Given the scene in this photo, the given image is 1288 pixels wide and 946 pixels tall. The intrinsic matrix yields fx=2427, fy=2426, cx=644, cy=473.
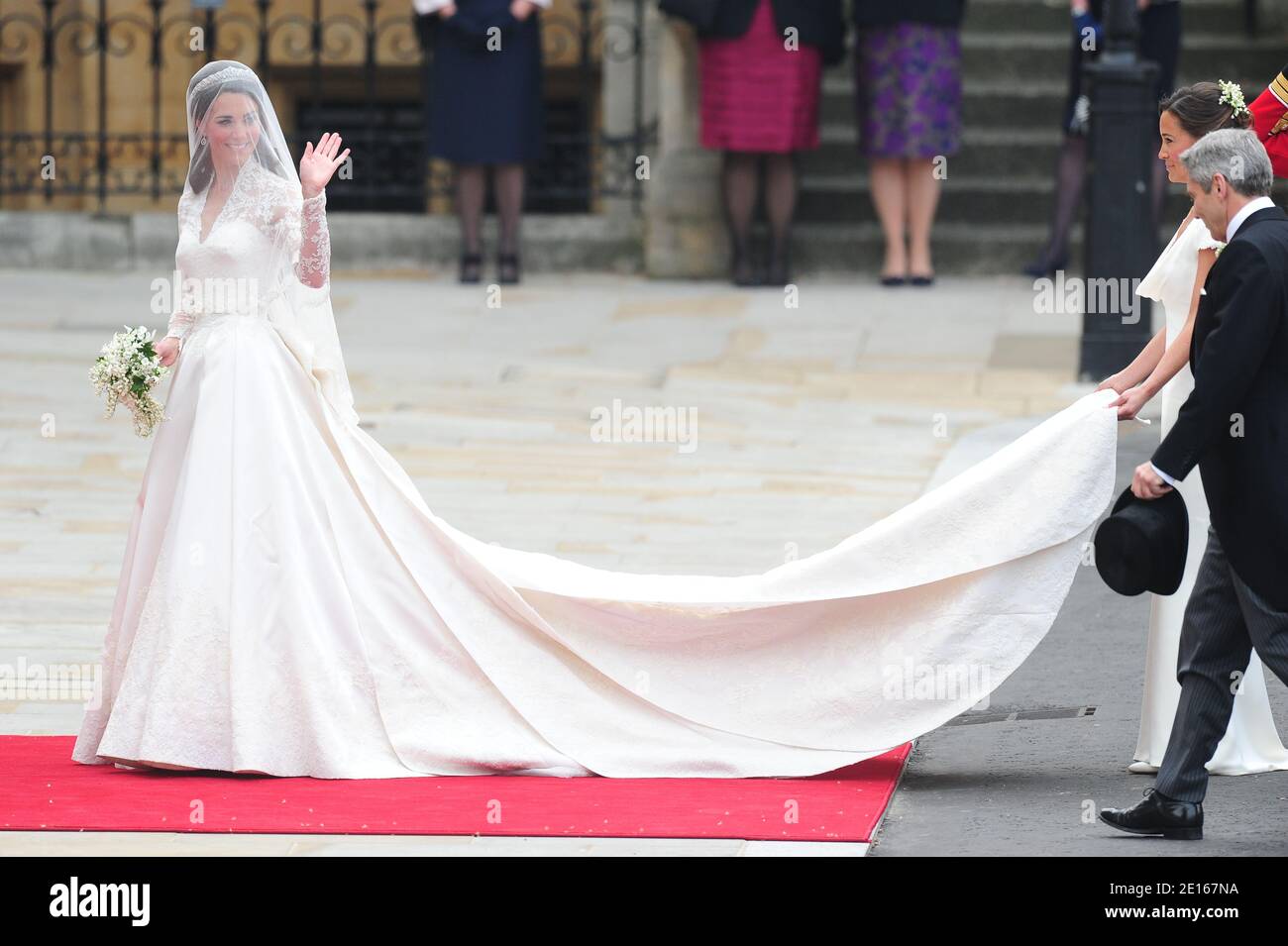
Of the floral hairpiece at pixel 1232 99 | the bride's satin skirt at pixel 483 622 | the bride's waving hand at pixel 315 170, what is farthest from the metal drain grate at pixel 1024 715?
the bride's waving hand at pixel 315 170

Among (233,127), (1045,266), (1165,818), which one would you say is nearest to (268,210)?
(233,127)

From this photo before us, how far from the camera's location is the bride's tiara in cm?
666

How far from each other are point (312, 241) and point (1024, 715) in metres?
2.45

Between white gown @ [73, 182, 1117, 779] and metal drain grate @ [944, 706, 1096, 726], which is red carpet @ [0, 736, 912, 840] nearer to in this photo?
white gown @ [73, 182, 1117, 779]

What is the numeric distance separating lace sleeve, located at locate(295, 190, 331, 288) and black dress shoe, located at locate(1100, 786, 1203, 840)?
267 cm

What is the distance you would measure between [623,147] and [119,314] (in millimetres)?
3619

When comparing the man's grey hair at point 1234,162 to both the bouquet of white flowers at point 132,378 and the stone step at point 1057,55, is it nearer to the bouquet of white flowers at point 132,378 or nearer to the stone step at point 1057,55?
the bouquet of white flowers at point 132,378

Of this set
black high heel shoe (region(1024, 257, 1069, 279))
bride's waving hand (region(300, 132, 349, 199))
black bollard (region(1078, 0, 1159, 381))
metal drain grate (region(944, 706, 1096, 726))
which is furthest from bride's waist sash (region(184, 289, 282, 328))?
black high heel shoe (region(1024, 257, 1069, 279))

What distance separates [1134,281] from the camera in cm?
1212

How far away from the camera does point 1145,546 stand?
5.64 meters
